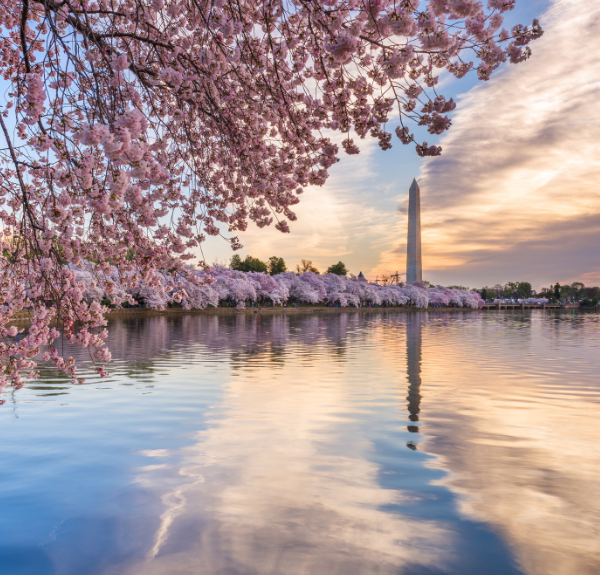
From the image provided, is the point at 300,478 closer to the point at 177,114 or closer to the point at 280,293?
the point at 177,114

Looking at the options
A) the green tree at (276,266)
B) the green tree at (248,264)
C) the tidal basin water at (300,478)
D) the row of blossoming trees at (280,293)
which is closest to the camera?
the tidal basin water at (300,478)

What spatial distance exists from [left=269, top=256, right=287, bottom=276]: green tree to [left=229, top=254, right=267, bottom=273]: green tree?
1.89 metres

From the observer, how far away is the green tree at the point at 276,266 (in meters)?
127

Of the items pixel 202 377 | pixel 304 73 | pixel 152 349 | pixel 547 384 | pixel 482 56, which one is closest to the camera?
pixel 482 56

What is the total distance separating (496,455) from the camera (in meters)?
7.72

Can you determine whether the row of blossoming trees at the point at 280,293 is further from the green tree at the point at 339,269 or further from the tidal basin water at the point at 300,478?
the tidal basin water at the point at 300,478

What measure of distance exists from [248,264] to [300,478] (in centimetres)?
11283

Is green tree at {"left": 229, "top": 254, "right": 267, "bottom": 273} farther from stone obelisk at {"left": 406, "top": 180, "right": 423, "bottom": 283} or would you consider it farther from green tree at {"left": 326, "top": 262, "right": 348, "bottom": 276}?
stone obelisk at {"left": 406, "top": 180, "right": 423, "bottom": 283}

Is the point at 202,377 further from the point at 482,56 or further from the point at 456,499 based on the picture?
the point at 482,56

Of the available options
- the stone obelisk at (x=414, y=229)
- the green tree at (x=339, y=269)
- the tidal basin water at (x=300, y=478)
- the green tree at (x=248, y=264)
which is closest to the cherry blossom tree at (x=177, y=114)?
the tidal basin water at (x=300, y=478)

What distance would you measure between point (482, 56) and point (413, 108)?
1256mm

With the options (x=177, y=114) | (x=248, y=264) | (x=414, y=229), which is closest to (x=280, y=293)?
(x=414, y=229)

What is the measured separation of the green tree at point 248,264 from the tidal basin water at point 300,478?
4131 inches

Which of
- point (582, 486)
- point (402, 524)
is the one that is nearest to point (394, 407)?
point (582, 486)
